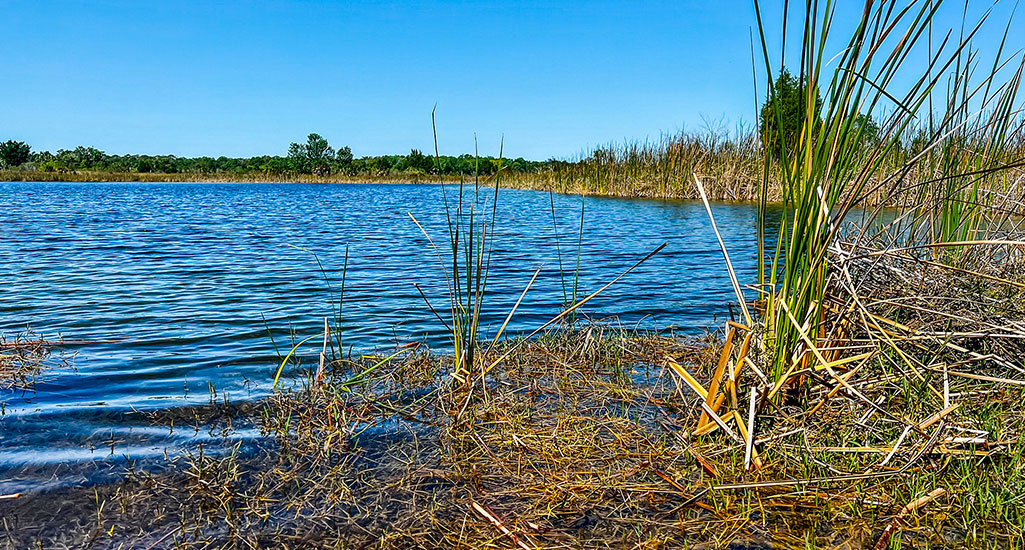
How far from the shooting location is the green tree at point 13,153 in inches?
2357

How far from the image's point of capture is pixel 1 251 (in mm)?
8703

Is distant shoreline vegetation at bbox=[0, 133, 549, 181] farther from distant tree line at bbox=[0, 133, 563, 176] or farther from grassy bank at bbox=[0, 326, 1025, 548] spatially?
grassy bank at bbox=[0, 326, 1025, 548]

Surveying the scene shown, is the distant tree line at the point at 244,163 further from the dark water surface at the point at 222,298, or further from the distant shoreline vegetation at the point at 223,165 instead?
the dark water surface at the point at 222,298

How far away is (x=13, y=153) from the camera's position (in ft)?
197

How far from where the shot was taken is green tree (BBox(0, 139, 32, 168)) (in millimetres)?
59875

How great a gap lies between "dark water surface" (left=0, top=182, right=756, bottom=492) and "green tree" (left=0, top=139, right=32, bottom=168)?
60.6 meters

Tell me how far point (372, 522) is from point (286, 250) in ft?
25.8

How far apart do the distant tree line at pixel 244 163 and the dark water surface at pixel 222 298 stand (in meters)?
42.1

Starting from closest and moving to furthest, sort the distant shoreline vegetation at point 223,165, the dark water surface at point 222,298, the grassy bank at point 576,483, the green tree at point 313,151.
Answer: the grassy bank at point 576,483 < the dark water surface at point 222,298 < the distant shoreline vegetation at point 223,165 < the green tree at point 313,151

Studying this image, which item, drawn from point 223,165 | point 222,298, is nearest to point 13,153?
point 223,165

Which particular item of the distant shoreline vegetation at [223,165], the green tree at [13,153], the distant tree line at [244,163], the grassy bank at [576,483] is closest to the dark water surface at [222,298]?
the grassy bank at [576,483]

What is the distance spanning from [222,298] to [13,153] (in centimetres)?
7095

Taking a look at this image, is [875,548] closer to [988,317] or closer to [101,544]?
[988,317]

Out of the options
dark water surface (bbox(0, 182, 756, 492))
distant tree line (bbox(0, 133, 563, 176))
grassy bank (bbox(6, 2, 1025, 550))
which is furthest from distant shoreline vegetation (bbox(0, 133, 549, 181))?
grassy bank (bbox(6, 2, 1025, 550))
